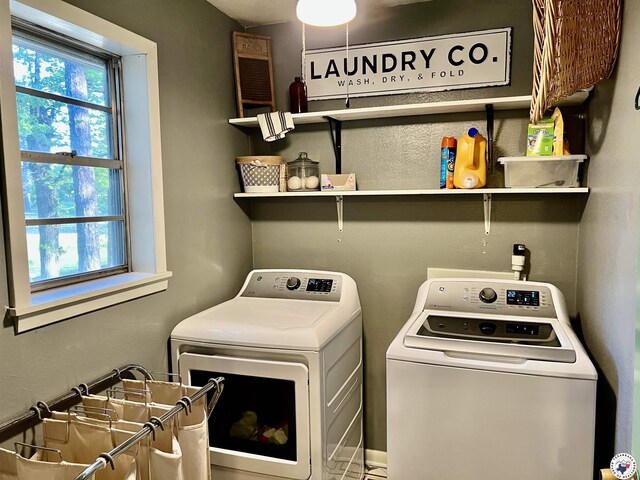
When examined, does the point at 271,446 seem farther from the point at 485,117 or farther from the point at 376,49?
the point at 376,49

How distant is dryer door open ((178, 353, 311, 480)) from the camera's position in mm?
1812

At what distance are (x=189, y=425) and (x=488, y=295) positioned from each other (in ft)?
4.31

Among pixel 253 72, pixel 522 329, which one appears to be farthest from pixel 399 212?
pixel 253 72

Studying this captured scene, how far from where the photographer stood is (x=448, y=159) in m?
2.17

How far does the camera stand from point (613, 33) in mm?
1426

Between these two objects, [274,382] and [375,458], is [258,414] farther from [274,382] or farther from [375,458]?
[375,458]

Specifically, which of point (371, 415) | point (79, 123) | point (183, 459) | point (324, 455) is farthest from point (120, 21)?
point (371, 415)

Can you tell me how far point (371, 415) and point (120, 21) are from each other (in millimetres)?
2182

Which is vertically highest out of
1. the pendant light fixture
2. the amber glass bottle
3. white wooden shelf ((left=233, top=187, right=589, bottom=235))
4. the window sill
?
the pendant light fixture

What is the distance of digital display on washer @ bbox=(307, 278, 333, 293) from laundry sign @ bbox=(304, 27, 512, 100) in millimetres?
948

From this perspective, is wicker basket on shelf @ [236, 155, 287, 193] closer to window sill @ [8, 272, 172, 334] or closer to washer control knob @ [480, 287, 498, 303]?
window sill @ [8, 272, 172, 334]

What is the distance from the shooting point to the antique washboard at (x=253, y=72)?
2453 mm

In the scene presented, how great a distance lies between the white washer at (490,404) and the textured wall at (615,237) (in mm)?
98

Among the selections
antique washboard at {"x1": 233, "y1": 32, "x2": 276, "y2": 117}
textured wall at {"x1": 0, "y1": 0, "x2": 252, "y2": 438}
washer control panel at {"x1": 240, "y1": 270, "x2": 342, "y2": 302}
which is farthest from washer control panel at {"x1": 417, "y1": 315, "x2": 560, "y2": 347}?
antique washboard at {"x1": 233, "y1": 32, "x2": 276, "y2": 117}
